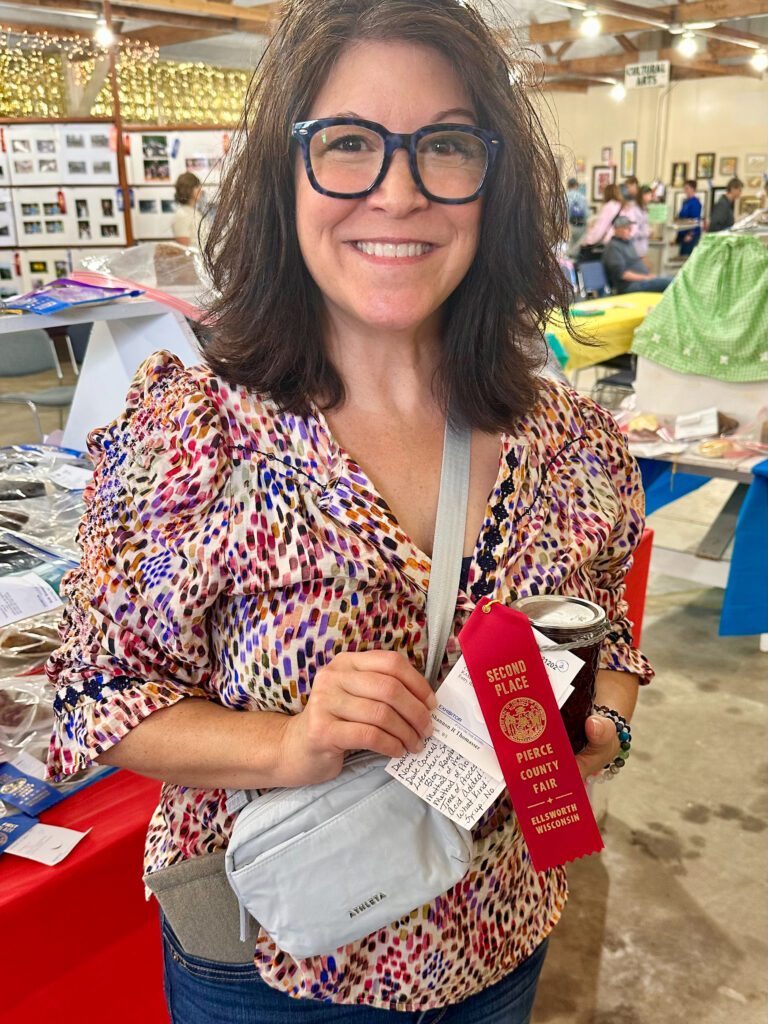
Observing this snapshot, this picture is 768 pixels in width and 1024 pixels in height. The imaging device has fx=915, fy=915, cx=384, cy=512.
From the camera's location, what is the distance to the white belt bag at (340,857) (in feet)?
2.81

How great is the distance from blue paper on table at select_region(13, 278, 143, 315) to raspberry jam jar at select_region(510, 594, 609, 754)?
67.2 inches

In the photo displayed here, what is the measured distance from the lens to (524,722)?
80cm

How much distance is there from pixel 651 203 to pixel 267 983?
1572 cm

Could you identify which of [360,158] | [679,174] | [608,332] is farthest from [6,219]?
[679,174]

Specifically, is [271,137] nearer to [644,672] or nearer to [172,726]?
[172,726]

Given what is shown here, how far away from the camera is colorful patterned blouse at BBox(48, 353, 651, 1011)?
0.91 m

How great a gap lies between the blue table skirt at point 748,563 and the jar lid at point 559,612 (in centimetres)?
273

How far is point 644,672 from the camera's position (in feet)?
3.99

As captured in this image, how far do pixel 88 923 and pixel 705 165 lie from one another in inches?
697

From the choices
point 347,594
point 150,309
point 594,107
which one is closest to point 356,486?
point 347,594

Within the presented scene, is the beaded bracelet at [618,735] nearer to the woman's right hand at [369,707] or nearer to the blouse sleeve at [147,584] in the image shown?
the woman's right hand at [369,707]

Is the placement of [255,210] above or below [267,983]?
above

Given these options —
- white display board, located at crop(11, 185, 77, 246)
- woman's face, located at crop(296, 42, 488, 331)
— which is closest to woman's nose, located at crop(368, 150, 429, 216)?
woman's face, located at crop(296, 42, 488, 331)

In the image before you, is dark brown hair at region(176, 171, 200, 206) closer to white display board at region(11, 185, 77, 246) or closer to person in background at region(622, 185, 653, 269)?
white display board at region(11, 185, 77, 246)
